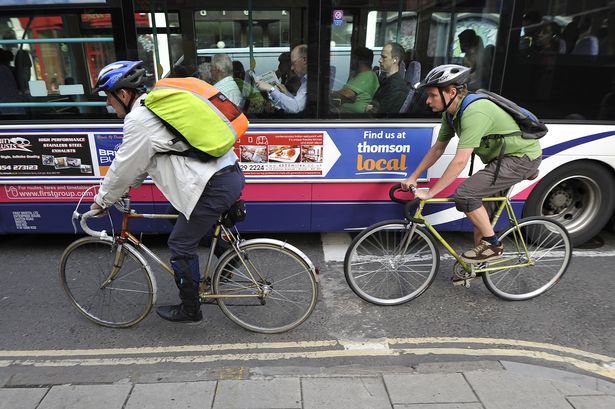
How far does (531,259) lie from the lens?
3.34m

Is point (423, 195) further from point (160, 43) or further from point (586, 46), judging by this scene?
point (160, 43)

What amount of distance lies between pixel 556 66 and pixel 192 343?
150 inches

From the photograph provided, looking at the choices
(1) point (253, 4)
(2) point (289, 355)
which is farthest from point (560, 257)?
(1) point (253, 4)

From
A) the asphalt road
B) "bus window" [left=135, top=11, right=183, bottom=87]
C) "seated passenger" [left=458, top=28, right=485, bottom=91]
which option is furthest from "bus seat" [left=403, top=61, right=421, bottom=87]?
"bus window" [left=135, top=11, right=183, bottom=87]

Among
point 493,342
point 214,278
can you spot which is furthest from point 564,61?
point 214,278

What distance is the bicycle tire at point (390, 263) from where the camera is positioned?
10.3 ft

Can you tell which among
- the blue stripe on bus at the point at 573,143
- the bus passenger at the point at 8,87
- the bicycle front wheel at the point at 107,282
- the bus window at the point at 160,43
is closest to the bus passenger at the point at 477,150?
the blue stripe on bus at the point at 573,143

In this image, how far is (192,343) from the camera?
2922 millimetres

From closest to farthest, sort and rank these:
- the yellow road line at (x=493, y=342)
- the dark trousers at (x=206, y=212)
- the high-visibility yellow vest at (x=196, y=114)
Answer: the high-visibility yellow vest at (x=196, y=114) < the dark trousers at (x=206, y=212) < the yellow road line at (x=493, y=342)

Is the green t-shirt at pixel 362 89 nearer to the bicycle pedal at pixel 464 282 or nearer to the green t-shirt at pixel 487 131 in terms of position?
the green t-shirt at pixel 487 131

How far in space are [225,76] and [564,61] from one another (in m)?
3.00

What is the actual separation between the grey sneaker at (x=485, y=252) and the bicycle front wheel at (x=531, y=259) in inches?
4.0

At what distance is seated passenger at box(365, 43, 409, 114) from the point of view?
12.3 feet

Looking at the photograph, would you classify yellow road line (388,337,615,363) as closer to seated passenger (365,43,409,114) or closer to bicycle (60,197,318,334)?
bicycle (60,197,318,334)
